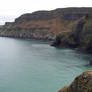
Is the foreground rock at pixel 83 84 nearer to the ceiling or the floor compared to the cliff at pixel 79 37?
nearer to the ceiling

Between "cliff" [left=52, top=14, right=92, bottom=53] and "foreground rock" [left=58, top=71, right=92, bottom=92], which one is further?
"cliff" [left=52, top=14, right=92, bottom=53]

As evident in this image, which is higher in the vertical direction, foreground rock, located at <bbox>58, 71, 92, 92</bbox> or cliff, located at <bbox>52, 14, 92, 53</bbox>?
foreground rock, located at <bbox>58, 71, 92, 92</bbox>

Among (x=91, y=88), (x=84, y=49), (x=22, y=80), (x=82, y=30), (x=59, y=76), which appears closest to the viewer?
(x=91, y=88)

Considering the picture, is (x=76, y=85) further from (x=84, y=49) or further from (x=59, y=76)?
(x=84, y=49)

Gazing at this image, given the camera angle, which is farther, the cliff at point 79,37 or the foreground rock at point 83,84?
the cliff at point 79,37

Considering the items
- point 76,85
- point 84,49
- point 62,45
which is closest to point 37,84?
point 76,85

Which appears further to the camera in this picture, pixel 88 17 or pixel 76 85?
pixel 88 17

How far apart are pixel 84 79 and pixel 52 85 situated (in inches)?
1063

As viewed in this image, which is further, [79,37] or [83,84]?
[79,37]

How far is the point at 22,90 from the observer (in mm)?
40719

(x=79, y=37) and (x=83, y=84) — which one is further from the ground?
(x=83, y=84)

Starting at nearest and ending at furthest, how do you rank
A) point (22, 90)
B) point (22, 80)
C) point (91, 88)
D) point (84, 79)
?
1. point (91, 88)
2. point (84, 79)
3. point (22, 90)
4. point (22, 80)

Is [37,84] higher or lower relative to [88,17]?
lower

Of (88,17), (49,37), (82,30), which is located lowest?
(49,37)
